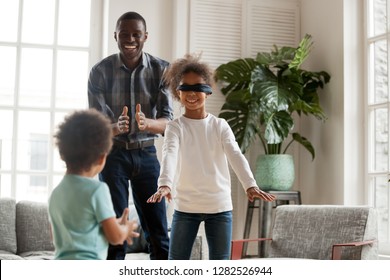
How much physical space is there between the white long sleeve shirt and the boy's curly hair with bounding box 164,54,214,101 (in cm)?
8

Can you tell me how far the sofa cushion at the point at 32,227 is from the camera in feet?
5.69

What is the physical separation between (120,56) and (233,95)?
7.22 feet

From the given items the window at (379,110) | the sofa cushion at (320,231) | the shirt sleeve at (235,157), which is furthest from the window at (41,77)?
the window at (379,110)

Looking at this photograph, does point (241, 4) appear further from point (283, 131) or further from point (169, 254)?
point (169, 254)

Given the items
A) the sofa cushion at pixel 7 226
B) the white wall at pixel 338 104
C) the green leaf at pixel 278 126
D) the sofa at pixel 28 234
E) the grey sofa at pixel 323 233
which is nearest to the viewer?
the sofa at pixel 28 234

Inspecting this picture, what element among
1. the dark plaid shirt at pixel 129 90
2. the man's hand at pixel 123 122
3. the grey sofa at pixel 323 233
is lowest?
the grey sofa at pixel 323 233

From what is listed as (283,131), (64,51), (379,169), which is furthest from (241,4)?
(64,51)

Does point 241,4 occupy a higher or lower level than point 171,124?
higher

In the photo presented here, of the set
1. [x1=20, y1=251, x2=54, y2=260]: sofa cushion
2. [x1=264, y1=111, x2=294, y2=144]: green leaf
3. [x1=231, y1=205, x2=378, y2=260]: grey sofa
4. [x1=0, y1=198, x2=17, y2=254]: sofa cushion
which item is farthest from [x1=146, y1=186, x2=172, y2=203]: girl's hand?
[x1=264, y1=111, x2=294, y2=144]: green leaf

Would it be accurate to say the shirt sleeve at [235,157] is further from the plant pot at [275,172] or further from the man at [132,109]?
the plant pot at [275,172]

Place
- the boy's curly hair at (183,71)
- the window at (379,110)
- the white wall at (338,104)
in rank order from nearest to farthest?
1. the boy's curly hair at (183,71)
2. the window at (379,110)
3. the white wall at (338,104)

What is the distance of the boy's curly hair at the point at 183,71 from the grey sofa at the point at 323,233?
112cm

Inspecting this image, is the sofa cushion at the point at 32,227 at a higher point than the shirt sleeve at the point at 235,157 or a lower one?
lower

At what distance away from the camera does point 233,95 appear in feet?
11.4
